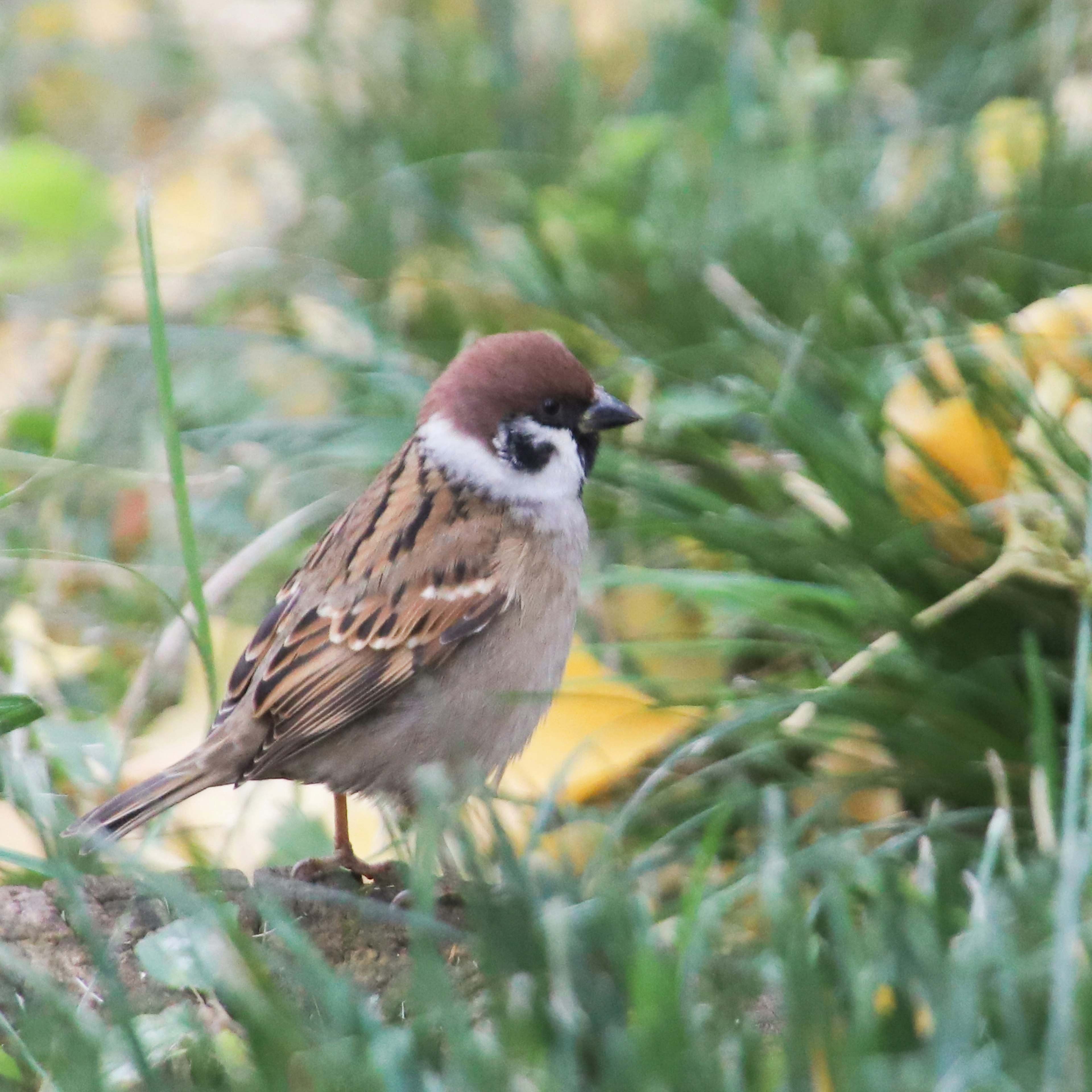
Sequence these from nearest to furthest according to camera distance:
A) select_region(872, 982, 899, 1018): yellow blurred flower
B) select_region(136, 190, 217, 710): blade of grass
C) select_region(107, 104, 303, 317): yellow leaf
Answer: select_region(872, 982, 899, 1018): yellow blurred flower, select_region(136, 190, 217, 710): blade of grass, select_region(107, 104, 303, 317): yellow leaf

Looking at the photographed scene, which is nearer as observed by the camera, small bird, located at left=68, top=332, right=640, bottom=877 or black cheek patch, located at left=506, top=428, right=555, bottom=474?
small bird, located at left=68, top=332, right=640, bottom=877

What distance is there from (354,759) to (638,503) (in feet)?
2.20

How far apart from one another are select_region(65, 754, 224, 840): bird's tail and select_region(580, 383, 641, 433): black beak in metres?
0.74

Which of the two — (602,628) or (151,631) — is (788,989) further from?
(151,631)

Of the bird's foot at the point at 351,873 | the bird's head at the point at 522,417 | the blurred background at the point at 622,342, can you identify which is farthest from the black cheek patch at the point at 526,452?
the bird's foot at the point at 351,873

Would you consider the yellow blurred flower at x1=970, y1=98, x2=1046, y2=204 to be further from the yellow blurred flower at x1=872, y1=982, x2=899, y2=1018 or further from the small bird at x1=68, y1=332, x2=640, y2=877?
the yellow blurred flower at x1=872, y1=982, x2=899, y2=1018

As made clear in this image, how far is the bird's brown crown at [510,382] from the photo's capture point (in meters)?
2.18

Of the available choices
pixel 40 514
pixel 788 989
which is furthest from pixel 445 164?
pixel 788 989

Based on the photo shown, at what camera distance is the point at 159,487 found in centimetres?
277

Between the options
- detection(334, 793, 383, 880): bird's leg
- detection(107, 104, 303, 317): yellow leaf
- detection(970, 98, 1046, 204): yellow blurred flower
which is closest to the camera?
detection(334, 793, 383, 880): bird's leg

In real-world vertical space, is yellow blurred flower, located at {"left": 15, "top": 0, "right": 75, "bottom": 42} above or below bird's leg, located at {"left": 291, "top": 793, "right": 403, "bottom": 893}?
above

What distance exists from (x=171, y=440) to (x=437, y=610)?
1.48ft

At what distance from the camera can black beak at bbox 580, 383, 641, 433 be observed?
2188 millimetres

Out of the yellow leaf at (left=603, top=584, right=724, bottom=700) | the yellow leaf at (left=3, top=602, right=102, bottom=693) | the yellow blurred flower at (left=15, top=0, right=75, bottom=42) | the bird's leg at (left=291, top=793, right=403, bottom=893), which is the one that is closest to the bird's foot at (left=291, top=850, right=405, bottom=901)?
the bird's leg at (left=291, top=793, right=403, bottom=893)
